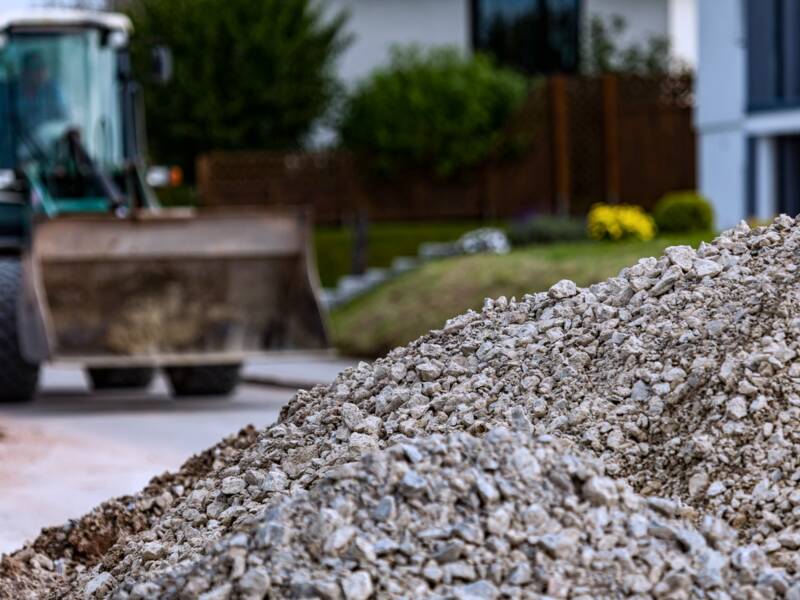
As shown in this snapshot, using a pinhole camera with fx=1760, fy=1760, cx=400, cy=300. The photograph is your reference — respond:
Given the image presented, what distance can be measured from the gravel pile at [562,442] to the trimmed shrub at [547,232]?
15.0 m

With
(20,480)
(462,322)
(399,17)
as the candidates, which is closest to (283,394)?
(20,480)

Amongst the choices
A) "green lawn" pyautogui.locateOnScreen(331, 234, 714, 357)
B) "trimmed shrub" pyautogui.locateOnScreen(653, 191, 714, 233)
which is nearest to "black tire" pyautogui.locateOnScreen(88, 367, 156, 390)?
"green lawn" pyautogui.locateOnScreen(331, 234, 714, 357)

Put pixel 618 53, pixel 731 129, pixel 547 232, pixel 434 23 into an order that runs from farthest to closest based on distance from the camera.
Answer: pixel 434 23, pixel 618 53, pixel 547 232, pixel 731 129

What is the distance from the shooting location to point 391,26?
29.3 meters

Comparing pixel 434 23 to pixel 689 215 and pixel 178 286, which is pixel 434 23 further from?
pixel 178 286

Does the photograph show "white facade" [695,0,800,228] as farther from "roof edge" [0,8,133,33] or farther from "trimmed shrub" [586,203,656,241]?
"roof edge" [0,8,133,33]

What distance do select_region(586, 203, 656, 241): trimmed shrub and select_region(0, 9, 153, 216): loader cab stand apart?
272 inches

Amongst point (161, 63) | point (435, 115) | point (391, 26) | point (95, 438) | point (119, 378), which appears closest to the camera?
point (95, 438)

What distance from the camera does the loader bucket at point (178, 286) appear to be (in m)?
12.9

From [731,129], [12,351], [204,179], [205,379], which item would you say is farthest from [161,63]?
[204,179]

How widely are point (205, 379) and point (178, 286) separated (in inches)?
43.1

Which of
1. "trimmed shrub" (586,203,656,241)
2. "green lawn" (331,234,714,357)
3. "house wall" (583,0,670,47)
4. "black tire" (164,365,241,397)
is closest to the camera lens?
"black tire" (164,365,241,397)

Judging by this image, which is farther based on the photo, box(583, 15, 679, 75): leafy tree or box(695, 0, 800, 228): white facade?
box(583, 15, 679, 75): leafy tree

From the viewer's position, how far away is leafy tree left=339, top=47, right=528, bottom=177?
85.7ft
